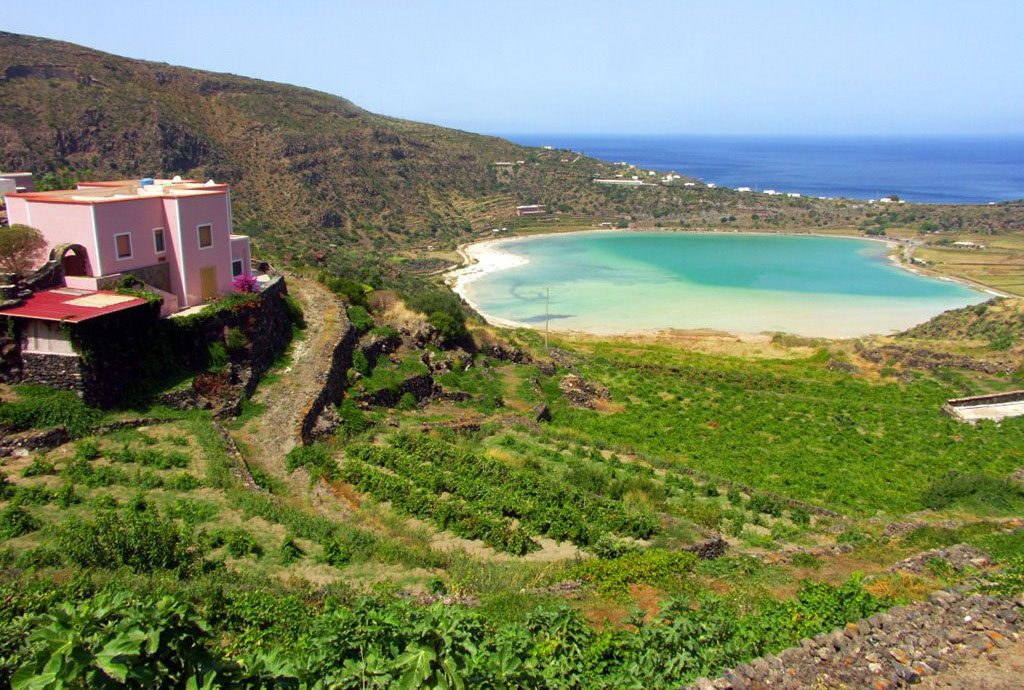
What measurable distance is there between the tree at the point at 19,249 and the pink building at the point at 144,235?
44cm

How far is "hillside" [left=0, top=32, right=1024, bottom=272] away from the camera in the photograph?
201 feet

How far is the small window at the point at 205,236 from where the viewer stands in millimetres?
20250

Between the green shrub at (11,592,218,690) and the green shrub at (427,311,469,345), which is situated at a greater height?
the green shrub at (11,592,218,690)

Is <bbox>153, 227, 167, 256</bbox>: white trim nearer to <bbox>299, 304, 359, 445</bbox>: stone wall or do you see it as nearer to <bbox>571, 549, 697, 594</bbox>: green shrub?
<bbox>299, 304, 359, 445</bbox>: stone wall

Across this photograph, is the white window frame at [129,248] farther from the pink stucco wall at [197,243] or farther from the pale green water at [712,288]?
the pale green water at [712,288]

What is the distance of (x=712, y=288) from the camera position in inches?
2613

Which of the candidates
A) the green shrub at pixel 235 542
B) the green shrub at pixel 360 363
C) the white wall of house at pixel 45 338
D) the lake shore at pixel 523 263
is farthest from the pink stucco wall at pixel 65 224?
the lake shore at pixel 523 263

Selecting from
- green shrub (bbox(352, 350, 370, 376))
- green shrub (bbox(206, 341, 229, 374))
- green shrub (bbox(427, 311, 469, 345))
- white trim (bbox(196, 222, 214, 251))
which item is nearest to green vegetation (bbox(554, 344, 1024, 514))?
green shrub (bbox(427, 311, 469, 345))

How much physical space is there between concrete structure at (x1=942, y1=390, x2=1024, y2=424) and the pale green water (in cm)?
2186

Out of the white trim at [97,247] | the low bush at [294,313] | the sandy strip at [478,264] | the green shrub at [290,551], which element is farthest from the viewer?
the sandy strip at [478,264]

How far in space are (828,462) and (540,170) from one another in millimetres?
102551

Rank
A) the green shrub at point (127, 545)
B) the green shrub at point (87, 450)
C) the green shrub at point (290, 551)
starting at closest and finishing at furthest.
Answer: the green shrub at point (127, 545) < the green shrub at point (290, 551) < the green shrub at point (87, 450)

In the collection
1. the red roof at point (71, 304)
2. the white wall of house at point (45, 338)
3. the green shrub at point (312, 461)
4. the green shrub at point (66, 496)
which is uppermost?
the red roof at point (71, 304)

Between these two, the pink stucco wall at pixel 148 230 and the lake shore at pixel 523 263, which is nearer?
the pink stucco wall at pixel 148 230
